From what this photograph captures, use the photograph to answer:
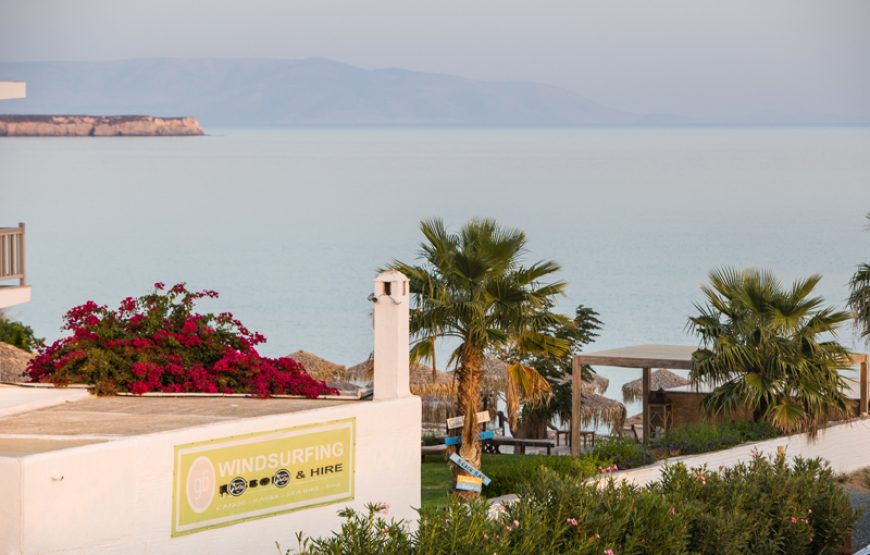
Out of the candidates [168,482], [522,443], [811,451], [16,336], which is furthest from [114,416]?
[16,336]

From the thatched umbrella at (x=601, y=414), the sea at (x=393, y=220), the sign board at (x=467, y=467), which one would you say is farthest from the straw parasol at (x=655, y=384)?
the sea at (x=393, y=220)

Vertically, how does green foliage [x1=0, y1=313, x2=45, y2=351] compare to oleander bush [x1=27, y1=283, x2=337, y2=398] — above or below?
above

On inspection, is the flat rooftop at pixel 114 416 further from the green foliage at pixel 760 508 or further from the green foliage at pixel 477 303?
the green foliage at pixel 477 303

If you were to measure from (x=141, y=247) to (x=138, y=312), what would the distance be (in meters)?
90.2

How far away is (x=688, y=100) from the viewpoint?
389 ft

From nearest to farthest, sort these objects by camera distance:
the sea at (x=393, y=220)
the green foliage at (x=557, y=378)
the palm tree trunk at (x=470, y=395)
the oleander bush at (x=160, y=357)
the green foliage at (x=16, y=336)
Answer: the oleander bush at (x=160, y=357)
the palm tree trunk at (x=470, y=395)
the green foliage at (x=557, y=378)
the green foliage at (x=16, y=336)
the sea at (x=393, y=220)

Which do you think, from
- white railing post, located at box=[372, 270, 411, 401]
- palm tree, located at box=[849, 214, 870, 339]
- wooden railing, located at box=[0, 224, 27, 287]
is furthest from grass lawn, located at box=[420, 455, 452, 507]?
palm tree, located at box=[849, 214, 870, 339]

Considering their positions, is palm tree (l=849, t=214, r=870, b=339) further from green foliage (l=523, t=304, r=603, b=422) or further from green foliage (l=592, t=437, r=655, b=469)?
green foliage (l=523, t=304, r=603, b=422)

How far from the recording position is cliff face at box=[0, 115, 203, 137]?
456ft

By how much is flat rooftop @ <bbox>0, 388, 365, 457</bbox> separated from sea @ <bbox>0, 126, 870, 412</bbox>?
149ft

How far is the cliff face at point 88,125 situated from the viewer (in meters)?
139

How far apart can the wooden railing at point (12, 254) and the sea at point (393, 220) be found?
147ft

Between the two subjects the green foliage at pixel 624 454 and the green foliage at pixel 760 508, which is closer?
the green foliage at pixel 760 508

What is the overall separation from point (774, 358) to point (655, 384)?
486 inches
